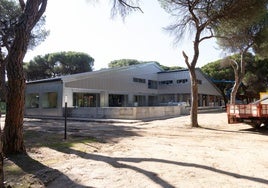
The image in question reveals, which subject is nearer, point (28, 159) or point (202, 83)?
point (28, 159)

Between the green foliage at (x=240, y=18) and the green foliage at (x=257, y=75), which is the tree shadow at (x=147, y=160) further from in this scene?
the green foliage at (x=257, y=75)

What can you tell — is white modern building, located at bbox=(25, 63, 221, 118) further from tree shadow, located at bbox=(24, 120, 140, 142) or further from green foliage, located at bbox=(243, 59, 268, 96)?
green foliage, located at bbox=(243, 59, 268, 96)

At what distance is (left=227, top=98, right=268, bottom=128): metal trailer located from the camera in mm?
11344

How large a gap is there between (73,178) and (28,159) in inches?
74.7

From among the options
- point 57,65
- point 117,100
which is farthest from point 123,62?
point 117,100

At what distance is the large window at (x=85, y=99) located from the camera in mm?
27234

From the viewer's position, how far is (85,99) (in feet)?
93.4

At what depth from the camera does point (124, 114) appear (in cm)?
2030

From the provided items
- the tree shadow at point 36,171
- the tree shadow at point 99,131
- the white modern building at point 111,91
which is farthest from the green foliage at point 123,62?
the tree shadow at point 36,171

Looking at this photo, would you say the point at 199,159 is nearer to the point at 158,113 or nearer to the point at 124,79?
the point at 158,113

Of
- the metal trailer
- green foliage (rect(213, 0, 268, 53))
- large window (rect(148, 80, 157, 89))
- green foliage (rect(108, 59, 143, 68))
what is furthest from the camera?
green foliage (rect(108, 59, 143, 68))

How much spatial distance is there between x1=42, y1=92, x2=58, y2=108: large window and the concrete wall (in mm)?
2744

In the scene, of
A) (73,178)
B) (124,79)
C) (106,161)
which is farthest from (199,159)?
(124,79)

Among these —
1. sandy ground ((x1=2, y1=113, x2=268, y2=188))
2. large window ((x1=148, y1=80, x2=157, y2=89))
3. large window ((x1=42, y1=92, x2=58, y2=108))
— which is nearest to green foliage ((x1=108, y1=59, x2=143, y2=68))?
large window ((x1=148, y1=80, x2=157, y2=89))
